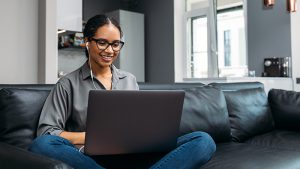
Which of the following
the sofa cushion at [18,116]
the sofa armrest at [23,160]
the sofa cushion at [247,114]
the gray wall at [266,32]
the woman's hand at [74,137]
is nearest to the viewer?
the sofa armrest at [23,160]

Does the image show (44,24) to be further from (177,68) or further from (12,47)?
(177,68)

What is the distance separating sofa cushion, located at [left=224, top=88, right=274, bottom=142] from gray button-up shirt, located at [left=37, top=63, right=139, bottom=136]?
998 millimetres

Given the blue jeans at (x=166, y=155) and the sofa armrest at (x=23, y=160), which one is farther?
the blue jeans at (x=166, y=155)

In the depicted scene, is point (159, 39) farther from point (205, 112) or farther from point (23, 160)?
point (23, 160)

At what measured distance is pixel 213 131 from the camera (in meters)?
1.91

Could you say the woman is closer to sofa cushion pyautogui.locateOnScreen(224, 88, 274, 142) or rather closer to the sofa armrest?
the sofa armrest

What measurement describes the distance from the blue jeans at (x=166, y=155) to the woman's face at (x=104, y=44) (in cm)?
42

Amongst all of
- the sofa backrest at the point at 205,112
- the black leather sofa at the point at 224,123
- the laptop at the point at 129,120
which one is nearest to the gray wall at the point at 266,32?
the black leather sofa at the point at 224,123

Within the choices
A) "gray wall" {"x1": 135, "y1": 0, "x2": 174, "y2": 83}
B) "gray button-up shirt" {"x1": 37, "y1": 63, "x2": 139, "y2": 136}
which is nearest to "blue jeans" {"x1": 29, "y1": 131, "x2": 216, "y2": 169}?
"gray button-up shirt" {"x1": 37, "y1": 63, "x2": 139, "y2": 136}

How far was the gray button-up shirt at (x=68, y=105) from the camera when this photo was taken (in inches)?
51.8

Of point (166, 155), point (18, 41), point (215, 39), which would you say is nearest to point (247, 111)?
point (166, 155)

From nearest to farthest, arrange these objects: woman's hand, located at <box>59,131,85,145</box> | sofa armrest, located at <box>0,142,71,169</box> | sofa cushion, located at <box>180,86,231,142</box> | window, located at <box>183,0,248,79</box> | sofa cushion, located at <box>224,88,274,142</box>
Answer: sofa armrest, located at <box>0,142,71,169</box>
woman's hand, located at <box>59,131,85,145</box>
sofa cushion, located at <box>180,86,231,142</box>
sofa cushion, located at <box>224,88,274,142</box>
window, located at <box>183,0,248,79</box>

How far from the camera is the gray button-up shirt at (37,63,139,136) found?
1.32m

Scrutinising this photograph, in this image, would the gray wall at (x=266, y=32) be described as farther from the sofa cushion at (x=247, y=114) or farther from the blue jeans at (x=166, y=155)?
the blue jeans at (x=166, y=155)
